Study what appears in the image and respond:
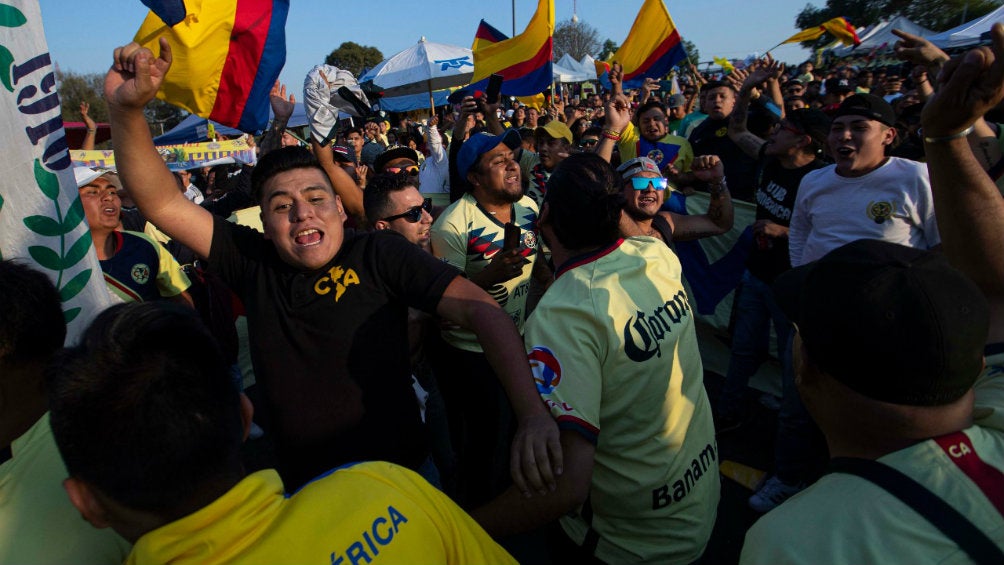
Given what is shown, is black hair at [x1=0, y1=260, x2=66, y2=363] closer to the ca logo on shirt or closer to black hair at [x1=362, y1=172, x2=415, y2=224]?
the ca logo on shirt

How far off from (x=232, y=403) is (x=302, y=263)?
0.87 metres

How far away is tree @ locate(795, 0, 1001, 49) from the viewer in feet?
108

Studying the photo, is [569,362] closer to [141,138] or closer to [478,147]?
[141,138]

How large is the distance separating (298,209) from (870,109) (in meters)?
3.10

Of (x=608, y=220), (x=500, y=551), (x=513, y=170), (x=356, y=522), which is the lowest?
(x=500, y=551)

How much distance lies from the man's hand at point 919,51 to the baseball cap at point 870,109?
0.80 metres

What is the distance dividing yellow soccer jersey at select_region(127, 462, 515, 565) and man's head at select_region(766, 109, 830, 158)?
383 centimetres

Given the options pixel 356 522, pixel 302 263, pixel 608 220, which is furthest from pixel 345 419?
pixel 608 220

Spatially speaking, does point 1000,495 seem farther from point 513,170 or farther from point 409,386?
point 513,170

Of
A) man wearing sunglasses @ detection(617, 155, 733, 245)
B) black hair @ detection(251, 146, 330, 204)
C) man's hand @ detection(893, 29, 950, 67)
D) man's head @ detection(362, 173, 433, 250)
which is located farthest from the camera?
man's head @ detection(362, 173, 433, 250)

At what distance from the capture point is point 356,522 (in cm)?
98

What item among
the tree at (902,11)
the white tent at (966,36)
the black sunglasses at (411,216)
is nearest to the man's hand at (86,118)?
the black sunglasses at (411,216)

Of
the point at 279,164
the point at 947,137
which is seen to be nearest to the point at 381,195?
the point at 279,164

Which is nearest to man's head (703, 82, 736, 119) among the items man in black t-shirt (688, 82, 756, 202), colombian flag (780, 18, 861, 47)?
man in black t-shirt (688, 82, 756, 202)
